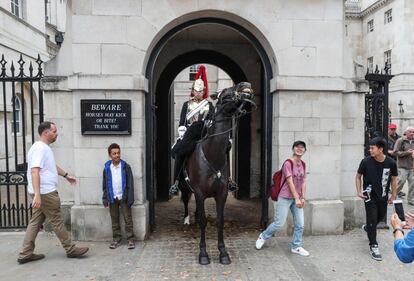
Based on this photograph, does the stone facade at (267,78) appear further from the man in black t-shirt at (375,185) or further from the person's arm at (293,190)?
the person's arm at (293,190)

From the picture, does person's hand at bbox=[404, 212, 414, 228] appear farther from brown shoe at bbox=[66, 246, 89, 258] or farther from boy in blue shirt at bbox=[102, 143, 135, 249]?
brown shoe at bbox=[66, 246, 89, 258]

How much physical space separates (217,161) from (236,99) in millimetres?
1027

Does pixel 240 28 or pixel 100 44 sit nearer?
pixel 100 44

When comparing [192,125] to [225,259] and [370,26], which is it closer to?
[225,259]

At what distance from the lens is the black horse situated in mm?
5320

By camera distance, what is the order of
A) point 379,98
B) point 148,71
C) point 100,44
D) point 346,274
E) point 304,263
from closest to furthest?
1. point 346,274
2. point 304,263
3. point 100,44
4. point 148,71
5. point 379,98

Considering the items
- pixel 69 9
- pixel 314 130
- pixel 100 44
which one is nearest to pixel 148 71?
→ pixel 100 44

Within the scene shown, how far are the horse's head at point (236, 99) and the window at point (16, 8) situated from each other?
15.6m

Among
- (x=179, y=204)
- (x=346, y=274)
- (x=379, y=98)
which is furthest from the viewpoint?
(x=179, y=204)

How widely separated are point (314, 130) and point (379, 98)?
76.1 inches

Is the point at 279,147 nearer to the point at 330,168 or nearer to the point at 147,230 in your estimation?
the point at 330,168

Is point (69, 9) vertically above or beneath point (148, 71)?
above

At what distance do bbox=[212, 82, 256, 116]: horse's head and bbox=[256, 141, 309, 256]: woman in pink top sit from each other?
102 centimetres

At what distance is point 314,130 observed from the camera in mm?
6641
